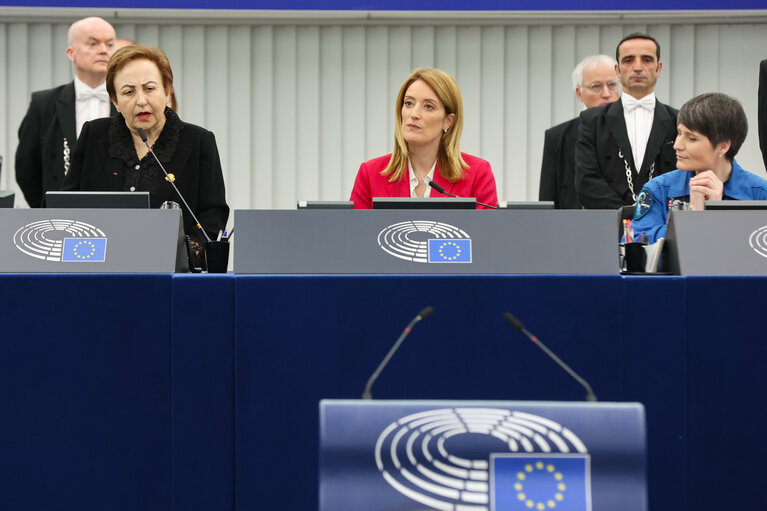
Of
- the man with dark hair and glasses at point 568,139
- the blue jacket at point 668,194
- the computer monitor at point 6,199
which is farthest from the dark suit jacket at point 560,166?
the computer monitor at point 6,199

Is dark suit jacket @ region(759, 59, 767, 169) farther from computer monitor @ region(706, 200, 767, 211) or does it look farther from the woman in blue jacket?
computer monitor @ region(706, 200, 767, 211)

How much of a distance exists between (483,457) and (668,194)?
6.09ft

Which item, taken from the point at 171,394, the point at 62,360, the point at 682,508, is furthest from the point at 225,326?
the point at 682,508

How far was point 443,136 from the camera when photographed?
3.27 metres

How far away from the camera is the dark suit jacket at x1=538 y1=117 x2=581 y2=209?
4578 millimetres

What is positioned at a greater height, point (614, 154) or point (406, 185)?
point (614, 154)

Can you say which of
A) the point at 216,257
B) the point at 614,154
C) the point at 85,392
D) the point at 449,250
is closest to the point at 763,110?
the point at 614,154

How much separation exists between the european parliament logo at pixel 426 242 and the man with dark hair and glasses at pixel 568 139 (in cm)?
243

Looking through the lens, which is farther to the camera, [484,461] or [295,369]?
[295,369]

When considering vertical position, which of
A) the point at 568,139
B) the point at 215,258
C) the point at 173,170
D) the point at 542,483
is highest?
the point at 568,139

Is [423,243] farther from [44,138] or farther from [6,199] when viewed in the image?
[44,138]

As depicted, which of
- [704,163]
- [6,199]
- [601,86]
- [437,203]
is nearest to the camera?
[437,203]

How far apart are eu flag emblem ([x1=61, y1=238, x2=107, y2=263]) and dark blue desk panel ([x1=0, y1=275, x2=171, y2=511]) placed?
6 cm

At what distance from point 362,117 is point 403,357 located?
145 inches
